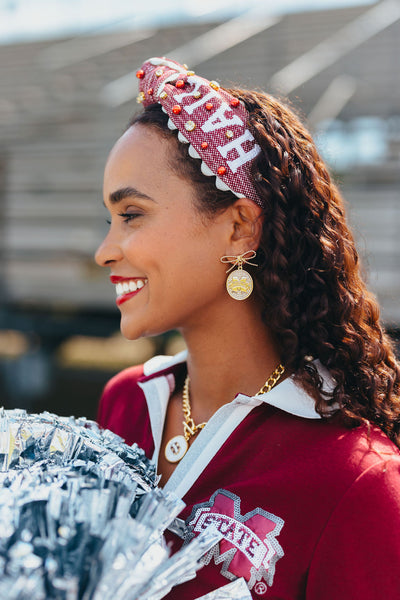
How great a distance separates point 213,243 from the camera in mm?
1503

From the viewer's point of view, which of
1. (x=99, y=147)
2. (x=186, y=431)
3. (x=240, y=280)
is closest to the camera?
(x=240, y=280)

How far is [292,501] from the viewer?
4.15ft

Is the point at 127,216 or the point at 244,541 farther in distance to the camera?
the point at 127,216

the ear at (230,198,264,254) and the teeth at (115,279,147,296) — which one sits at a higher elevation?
the ear at (230,198,264,254)

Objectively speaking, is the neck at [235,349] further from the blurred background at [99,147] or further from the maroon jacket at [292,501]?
the blurred background at [99,147]

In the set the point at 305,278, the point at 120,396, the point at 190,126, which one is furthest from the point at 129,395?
the point at 190,126

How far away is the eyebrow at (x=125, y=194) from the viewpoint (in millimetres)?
1480

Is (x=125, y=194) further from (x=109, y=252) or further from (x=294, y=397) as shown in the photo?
(x=294, y=397)

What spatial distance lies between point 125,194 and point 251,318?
442 millimetres

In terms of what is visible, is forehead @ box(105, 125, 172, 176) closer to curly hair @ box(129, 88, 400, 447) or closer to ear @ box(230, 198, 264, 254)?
curly hair @ box(129, 88, 400, 447)

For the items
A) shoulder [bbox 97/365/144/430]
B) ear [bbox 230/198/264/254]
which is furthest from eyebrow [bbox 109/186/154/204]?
shoulder [bbox 97/365/144/430]

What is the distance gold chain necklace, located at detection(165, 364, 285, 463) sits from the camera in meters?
1.53

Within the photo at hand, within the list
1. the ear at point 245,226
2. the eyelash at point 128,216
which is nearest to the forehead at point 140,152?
the eyelash at point 128,216

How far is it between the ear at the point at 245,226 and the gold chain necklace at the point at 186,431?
1.02 ft
